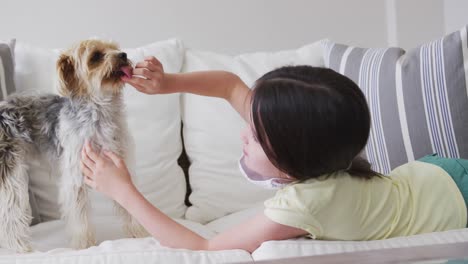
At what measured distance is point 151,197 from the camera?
1826 mm

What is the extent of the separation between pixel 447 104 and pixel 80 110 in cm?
97

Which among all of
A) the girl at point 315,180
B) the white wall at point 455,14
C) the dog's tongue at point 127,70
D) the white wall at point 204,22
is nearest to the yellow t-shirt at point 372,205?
the girl at point 315,180

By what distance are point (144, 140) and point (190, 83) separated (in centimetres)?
56

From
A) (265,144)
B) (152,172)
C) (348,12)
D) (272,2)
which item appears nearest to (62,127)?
(152,172)

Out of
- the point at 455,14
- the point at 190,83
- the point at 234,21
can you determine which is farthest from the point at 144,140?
the point at 455,14

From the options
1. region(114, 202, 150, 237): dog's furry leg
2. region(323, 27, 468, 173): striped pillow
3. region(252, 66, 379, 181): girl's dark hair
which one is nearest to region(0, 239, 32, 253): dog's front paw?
region(114, 202, 150, 237): dog's furry leg

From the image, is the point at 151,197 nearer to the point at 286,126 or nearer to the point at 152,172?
the point at 152,172

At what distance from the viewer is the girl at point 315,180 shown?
0.95 m

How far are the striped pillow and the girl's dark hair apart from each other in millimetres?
560

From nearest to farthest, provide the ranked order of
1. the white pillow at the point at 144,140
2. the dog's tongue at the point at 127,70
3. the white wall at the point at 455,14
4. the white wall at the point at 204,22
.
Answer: the dog's tongue at the point at 127,70
the white pillow at the point at 144,140
the white wall at the point at 204,22
the white wall at the point at 455,14

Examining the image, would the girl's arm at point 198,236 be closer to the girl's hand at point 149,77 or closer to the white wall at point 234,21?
the girl's hand at point 149,77

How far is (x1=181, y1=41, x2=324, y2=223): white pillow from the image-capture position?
6.09 ft

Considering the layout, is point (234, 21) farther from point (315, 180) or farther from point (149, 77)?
point (315, 180)

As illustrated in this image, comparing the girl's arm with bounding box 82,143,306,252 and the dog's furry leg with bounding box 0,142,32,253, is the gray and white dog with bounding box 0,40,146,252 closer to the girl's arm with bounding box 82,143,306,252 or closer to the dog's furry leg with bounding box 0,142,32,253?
the dog's furry leg with bounding box 0,142,32,253
